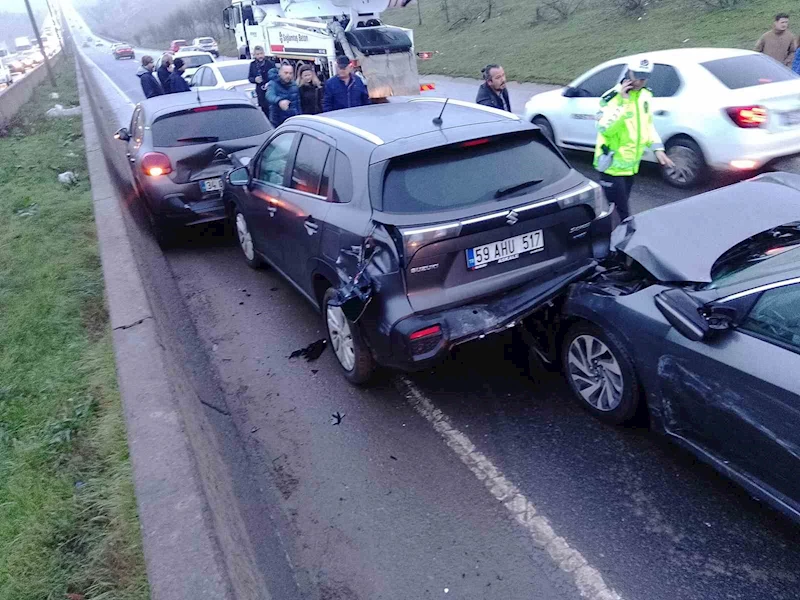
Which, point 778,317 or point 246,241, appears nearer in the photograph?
point 778,317

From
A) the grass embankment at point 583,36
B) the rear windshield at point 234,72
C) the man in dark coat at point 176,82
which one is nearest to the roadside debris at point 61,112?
the rear windshield at point 234,72

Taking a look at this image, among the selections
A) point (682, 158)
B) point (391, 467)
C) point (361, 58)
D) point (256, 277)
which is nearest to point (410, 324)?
point (391, 467)

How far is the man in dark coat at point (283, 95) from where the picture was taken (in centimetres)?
1062

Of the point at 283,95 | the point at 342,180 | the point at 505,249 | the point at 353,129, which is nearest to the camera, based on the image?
the point at 505,249

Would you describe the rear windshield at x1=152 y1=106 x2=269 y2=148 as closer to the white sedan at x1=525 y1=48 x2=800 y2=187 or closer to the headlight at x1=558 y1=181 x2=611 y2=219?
the white sedan at x1=525 y1=48 x2=800 y2=187

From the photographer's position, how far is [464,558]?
3.10 metres

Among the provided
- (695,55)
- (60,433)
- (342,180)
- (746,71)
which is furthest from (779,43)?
(60,433)

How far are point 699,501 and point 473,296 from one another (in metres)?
1.61

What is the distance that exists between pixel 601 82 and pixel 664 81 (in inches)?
42.8

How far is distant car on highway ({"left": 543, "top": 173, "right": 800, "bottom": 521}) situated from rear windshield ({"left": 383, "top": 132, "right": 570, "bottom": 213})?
73cm

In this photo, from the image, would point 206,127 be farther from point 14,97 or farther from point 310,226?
point 14,97

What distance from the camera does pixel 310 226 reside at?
468cm

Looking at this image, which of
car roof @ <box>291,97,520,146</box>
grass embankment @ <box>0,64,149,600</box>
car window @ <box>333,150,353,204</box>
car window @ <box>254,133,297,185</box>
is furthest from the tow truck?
car window @ <box>333,150,353,204</box>

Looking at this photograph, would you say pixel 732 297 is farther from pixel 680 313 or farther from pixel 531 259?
pixel 531 259
